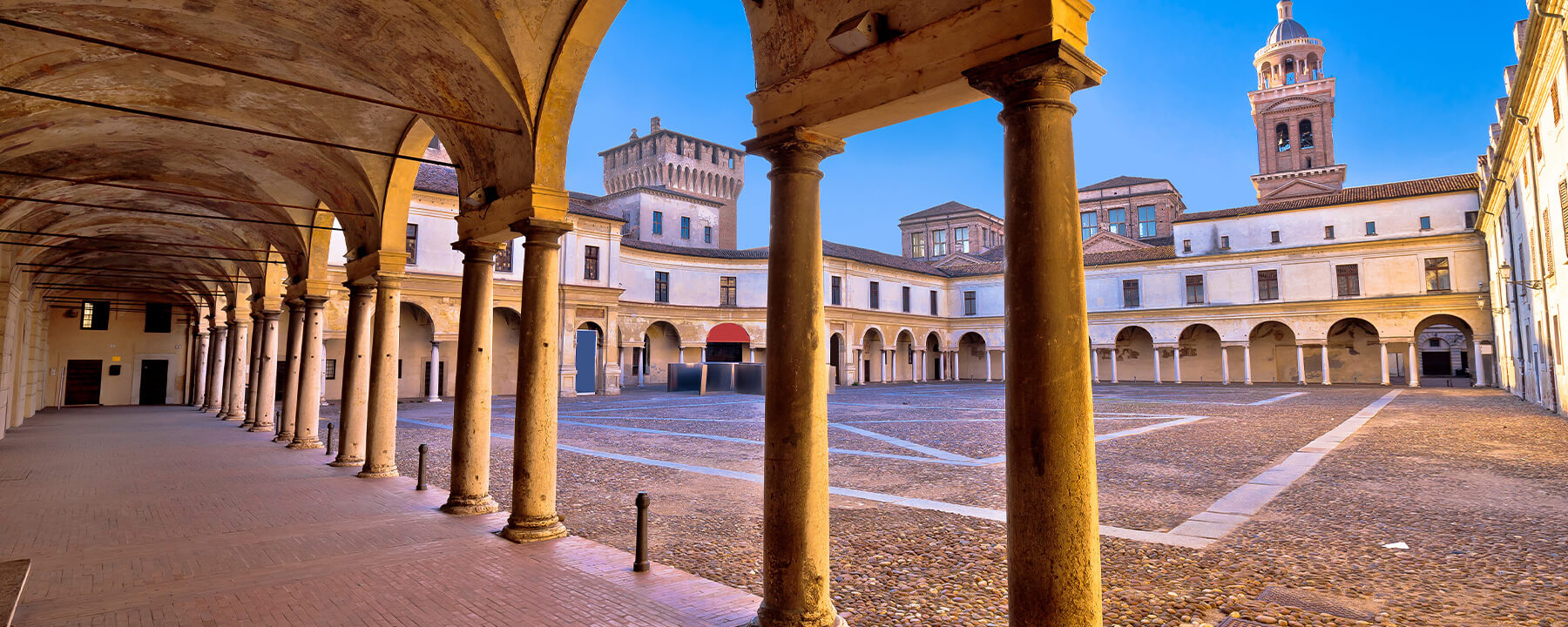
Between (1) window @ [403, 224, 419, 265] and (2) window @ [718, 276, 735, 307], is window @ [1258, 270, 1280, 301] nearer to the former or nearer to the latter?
(2) window @ [718, 276, 735, 307]

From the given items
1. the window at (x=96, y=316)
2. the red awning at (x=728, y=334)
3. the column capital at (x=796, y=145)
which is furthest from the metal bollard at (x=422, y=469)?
the red awning at (x=728, y=334)

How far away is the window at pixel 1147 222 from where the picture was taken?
53938 millimetres

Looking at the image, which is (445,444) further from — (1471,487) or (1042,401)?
(1471,487)

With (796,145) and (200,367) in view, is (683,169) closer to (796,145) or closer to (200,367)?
(200,367)

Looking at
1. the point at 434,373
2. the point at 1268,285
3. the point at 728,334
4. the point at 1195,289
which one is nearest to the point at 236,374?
the point at 434,373

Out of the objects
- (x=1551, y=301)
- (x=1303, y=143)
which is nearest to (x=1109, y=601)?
(x=1551, y=301)

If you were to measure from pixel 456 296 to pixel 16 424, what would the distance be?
12.9m

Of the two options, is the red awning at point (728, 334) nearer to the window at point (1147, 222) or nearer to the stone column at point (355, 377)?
the stone column at point (355, 377)

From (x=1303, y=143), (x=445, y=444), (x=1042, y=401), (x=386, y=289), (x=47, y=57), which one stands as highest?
(x=1303, y=143)

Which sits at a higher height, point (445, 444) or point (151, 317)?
point (151, 317)

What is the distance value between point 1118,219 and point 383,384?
181 feet

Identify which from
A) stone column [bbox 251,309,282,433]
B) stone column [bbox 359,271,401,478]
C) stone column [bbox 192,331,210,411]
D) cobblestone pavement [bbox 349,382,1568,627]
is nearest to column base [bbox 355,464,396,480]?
stone column [bbox 359,271,401,478]

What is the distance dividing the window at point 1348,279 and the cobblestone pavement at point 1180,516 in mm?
21510

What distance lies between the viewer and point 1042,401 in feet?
10.3
